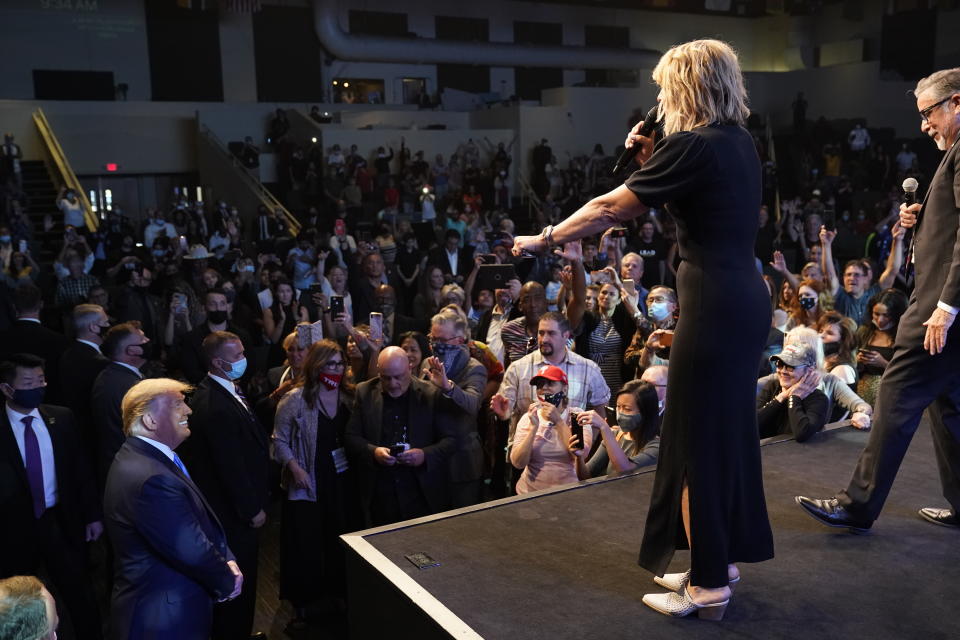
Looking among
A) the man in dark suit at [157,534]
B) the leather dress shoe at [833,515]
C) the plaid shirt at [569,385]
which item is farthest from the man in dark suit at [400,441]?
the leather dress shoe at [833,515]

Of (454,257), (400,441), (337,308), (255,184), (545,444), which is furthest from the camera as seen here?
(255,184)

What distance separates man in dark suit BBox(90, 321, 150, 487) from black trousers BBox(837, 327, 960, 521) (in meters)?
3.35

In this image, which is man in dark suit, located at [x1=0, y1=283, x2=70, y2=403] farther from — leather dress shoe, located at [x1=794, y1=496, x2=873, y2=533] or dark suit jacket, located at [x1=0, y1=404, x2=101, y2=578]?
leather dress shoe, located at [x1=794, y1=496, x2=873, y2=533]

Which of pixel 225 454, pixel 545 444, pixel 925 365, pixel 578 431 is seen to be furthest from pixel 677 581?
pixel 225 454

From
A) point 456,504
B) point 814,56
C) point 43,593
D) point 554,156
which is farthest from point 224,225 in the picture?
point 814,56

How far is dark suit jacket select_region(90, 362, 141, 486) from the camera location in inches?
164

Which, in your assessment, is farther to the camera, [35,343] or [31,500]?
[35,343]

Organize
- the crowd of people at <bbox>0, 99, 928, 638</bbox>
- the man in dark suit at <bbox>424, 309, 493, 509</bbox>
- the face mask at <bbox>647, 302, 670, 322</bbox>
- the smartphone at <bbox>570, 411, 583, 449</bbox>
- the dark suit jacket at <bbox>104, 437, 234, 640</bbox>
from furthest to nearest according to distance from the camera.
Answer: the face mask at <bbox>647, 302, 670, 322</bbox> < the man in dark suit at <bbox>424, 309, 493, 509</bbox> < the crowd of people at <bbox>0, 99, 928, 638</bbox> < the smartphone at <bbox>570, 411, 583, 449</bbox> < the dark suit jacket at <bbox>104, 437, 234, 640</bbox>

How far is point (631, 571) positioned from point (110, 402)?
9.58 feet

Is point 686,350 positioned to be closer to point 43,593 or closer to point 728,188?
point 728,188

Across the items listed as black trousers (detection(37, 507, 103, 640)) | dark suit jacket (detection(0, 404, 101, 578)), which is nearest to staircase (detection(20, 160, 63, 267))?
dark suit jacket (detection(0, 404, 101, 578))

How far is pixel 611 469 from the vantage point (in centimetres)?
340

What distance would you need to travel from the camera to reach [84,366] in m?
4.63

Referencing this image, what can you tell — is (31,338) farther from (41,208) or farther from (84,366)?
(41,208)
